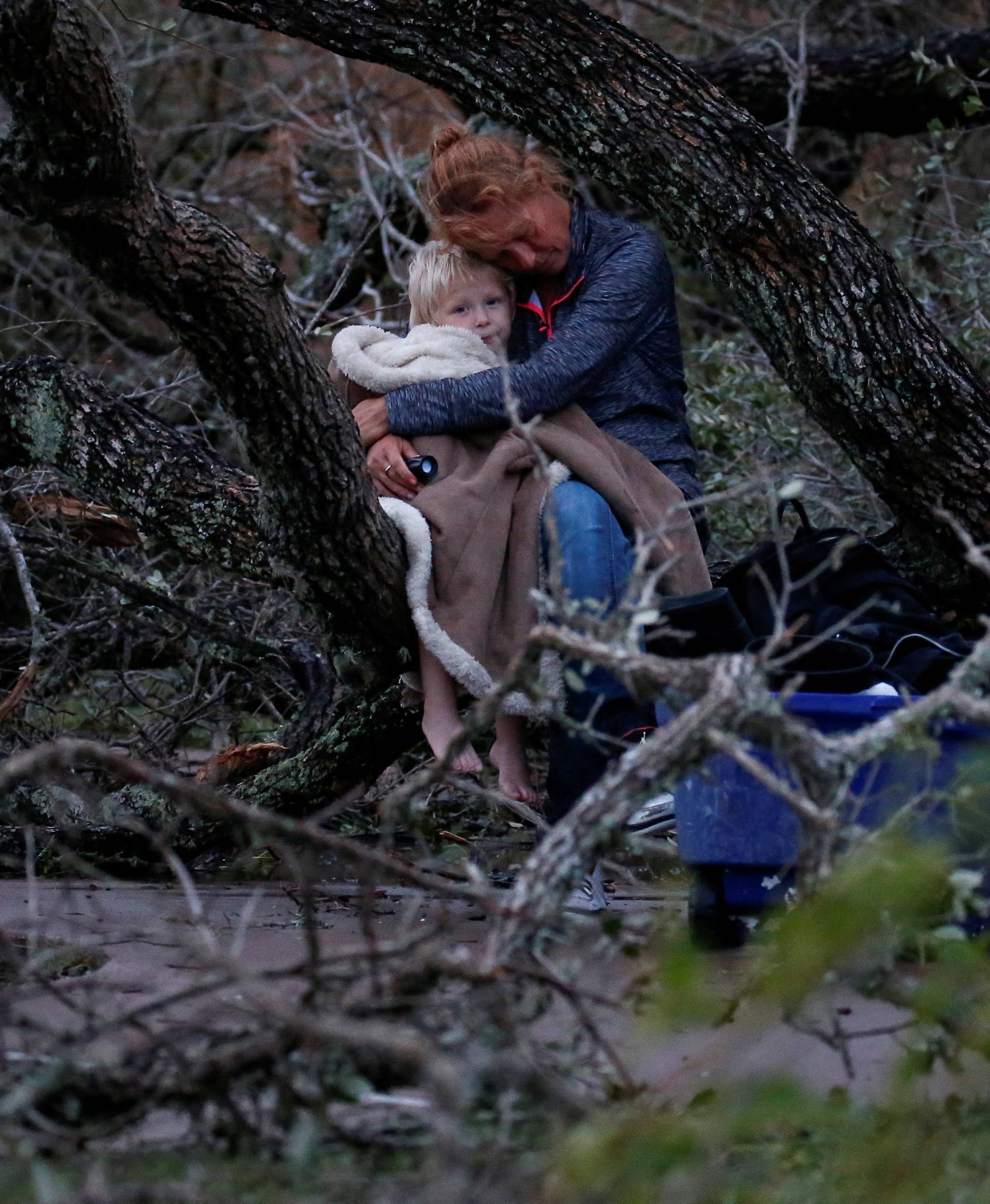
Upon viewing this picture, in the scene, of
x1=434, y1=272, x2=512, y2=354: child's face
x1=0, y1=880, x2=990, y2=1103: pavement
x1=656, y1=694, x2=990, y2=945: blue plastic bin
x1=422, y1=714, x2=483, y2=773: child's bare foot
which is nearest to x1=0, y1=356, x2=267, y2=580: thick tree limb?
x1=422, y1=714, x2=483, y2=773: child's bare foot

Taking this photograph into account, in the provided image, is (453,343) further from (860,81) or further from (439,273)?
(860,81)

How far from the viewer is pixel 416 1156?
1629 mm

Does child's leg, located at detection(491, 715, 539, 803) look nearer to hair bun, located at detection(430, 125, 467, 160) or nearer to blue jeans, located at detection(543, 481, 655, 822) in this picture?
blue jeans, located at detection(543, 481, 655, 822)

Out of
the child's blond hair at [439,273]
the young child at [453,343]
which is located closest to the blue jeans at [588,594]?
the young child at [453,343]

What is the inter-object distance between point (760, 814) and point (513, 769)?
2.43 ft

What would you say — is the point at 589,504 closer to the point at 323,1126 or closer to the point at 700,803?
the point at 700,803

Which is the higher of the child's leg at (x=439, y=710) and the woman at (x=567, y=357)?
the woman at (x=567, y=357)

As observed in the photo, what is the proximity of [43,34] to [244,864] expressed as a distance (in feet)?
6.73

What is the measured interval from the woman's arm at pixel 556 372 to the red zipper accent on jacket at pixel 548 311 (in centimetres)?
8

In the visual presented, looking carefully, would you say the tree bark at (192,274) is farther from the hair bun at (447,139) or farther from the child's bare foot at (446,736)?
the hair bun at (447,139)

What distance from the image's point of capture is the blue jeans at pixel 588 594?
3.30 m

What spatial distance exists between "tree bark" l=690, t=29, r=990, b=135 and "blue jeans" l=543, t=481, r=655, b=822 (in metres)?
3.34

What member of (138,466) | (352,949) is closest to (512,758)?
Result: (352,949)

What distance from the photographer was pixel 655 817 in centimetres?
339
